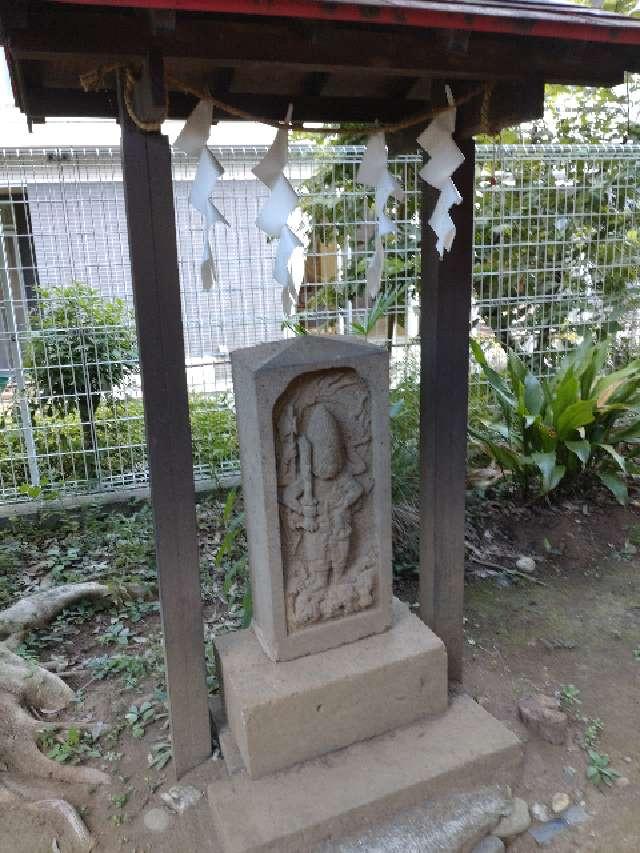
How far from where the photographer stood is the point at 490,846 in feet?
6.90

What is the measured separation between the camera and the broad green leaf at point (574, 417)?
4207mm

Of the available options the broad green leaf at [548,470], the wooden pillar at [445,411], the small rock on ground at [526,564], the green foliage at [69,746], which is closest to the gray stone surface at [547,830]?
the wooden pillar at [445,411]

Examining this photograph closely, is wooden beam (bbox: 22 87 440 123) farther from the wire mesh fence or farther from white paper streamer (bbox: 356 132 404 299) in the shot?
the wire mesh fence

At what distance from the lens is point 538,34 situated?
1.76 m

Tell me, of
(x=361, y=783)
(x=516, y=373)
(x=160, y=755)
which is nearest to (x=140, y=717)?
(x=160, y=755)

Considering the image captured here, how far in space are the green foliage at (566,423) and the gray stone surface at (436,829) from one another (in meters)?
2.30

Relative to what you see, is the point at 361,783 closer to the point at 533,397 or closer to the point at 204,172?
the point at 204,172

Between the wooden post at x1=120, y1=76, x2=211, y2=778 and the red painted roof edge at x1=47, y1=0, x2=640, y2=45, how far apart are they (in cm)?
49

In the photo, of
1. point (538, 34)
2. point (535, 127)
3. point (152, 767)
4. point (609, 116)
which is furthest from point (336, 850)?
point (609, 116)

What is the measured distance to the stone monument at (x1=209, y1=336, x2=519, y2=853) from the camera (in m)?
2.19

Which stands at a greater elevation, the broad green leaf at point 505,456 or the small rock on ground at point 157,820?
the broad green leaf at point 505,456

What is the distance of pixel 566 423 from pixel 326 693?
8.88 ft

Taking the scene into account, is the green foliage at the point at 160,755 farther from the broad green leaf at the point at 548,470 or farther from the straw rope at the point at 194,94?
the broad green leaf at the point at 548,470

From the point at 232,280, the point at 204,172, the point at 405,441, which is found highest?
the point at 204,172
